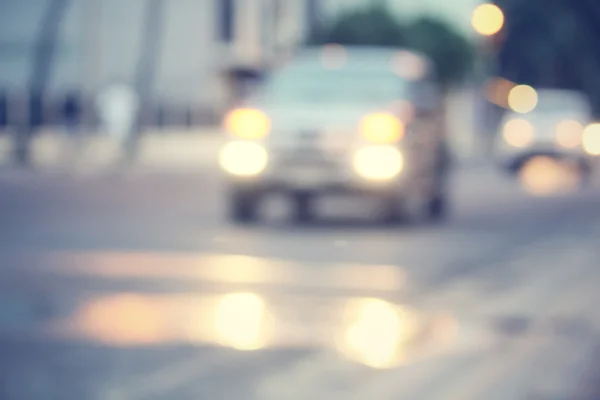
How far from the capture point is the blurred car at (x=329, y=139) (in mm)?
16641

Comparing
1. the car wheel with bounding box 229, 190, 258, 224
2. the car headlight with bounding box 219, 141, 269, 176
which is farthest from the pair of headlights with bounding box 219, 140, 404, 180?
the car wheel with bounding box 229, 190, 258, 224

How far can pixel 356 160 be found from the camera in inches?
655

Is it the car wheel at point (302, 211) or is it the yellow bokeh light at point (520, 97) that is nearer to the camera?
the car wheel at point (302, 211)

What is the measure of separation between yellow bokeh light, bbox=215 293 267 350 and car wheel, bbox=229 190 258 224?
6.80 metres

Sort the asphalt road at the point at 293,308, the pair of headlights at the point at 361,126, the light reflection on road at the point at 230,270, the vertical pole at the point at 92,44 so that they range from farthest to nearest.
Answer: the vertical pole at the point at 92,44 < the pair of headlights at the point at 361,126 < the light reflection on road at the point at 230,270 < the asphalt road at the point at 293,308

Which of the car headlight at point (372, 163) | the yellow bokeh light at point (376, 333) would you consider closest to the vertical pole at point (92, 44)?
the car headlight at point (372, 163)

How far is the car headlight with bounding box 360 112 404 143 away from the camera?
16688mm

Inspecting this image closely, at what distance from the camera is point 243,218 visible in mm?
17719

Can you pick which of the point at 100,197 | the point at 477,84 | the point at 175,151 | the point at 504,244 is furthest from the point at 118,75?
the point at 504,244

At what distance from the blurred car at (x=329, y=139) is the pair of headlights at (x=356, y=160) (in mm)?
10

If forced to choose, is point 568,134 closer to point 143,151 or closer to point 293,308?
point 143,151

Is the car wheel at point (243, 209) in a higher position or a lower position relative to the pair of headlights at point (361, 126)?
lower

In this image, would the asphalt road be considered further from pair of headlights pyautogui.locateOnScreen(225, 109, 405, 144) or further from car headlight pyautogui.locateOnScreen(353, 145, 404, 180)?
pair of headlights pyautogui.locateOnScreen(225, 109, 405, 144)

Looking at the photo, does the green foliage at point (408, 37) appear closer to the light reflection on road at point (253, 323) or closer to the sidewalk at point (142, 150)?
the sidewalk at point (142, 150)
